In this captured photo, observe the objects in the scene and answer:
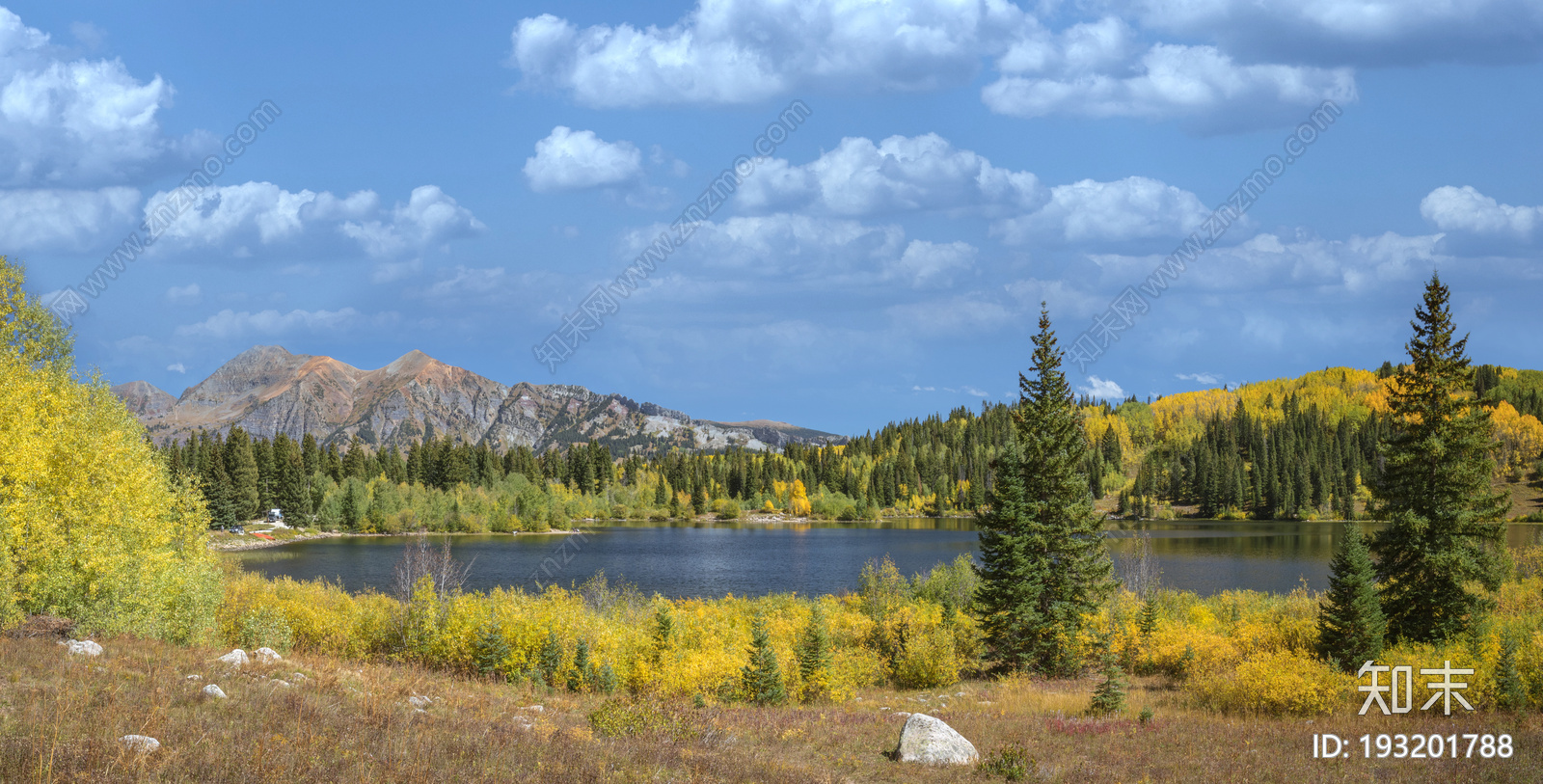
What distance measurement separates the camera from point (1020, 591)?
1495 inches

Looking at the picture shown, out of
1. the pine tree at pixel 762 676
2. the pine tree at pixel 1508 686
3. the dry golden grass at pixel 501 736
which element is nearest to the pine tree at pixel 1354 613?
the pine tree at pixel 1508 686

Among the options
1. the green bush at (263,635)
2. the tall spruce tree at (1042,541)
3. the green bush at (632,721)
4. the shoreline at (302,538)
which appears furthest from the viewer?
the shoreline at (302,538)

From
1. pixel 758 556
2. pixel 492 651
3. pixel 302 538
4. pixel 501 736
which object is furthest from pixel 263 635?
pixel 302 538

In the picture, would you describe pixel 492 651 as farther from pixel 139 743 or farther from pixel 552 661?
pixel 139 743

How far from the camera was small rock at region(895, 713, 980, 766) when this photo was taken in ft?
56.3

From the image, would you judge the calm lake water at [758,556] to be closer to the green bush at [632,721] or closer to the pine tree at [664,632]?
the pine tree at [664,632]

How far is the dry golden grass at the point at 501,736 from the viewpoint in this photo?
10938mm

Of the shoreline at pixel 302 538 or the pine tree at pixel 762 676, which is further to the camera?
the shoreline at pixel 302 538

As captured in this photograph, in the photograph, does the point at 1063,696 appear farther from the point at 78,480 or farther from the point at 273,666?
the point at 78,480

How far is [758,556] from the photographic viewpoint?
109m

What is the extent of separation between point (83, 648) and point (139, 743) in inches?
452

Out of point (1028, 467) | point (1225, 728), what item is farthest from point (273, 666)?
point (1028, 467)

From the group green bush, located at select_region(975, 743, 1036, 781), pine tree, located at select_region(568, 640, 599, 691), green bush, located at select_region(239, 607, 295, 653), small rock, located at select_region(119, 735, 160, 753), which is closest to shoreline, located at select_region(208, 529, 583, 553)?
green bush, located at select_region(239, 607, 295, 653)

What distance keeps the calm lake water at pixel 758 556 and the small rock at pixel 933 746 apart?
43786 millimetres
